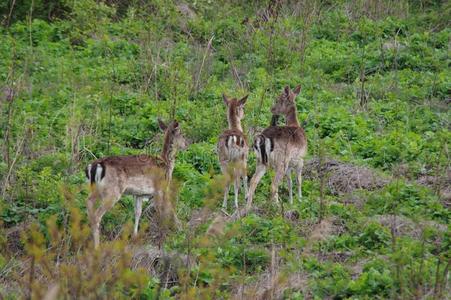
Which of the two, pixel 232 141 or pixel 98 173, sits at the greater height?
pixel 232 141

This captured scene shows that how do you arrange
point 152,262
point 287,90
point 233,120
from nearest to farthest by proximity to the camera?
point 152,262 → point 233,120 → point 287,90

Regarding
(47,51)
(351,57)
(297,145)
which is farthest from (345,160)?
(47,51)

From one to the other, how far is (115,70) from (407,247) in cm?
826

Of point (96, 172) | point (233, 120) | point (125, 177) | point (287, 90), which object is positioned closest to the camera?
point (96, 172)

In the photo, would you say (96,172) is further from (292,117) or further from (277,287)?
(292,117)

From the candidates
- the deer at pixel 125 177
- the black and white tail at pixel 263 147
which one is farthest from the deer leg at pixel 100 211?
the black and white tail at pixel 263 147

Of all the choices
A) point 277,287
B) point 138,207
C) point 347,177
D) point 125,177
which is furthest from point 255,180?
point 277,287

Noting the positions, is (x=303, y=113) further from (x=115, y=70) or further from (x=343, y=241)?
(x=343, y=241)

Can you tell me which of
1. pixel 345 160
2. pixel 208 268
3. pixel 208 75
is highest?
pixel 208 75

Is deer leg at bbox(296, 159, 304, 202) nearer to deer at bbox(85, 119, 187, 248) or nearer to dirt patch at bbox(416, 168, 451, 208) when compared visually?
dirt patch at bbox(416, 168, 451, 208)

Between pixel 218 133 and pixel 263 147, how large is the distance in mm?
1931

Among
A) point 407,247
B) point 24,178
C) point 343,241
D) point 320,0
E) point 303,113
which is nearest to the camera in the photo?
point 407,247

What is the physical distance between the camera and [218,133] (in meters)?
13.5

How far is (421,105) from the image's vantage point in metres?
14.3
